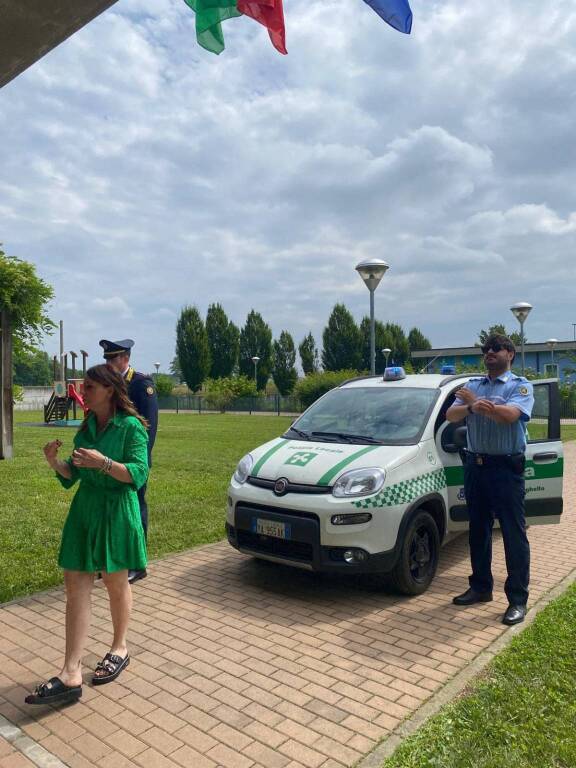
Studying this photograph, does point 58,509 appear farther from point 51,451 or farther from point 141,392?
point 51,451

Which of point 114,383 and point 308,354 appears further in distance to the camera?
point 308,354

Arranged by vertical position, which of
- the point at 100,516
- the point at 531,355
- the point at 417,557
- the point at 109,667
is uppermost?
the point at 531,355

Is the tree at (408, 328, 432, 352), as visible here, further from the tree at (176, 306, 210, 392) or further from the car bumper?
the car bumper

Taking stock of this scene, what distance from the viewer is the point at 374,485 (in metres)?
4.78

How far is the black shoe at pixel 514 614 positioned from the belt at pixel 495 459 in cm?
106

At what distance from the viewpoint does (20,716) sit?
10.7ft

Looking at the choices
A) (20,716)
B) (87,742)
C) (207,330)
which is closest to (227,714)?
(87,742)

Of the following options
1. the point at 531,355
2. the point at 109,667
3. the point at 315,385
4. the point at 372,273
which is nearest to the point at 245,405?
the point at 315,385

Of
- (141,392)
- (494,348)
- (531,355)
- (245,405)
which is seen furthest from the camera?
(245,405)

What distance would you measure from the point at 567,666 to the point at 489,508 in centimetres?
125

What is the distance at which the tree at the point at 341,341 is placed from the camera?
69125mm

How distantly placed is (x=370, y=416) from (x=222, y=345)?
64.3 m

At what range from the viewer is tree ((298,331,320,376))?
71.9 m

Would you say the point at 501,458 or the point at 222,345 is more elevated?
the point at 222,345
